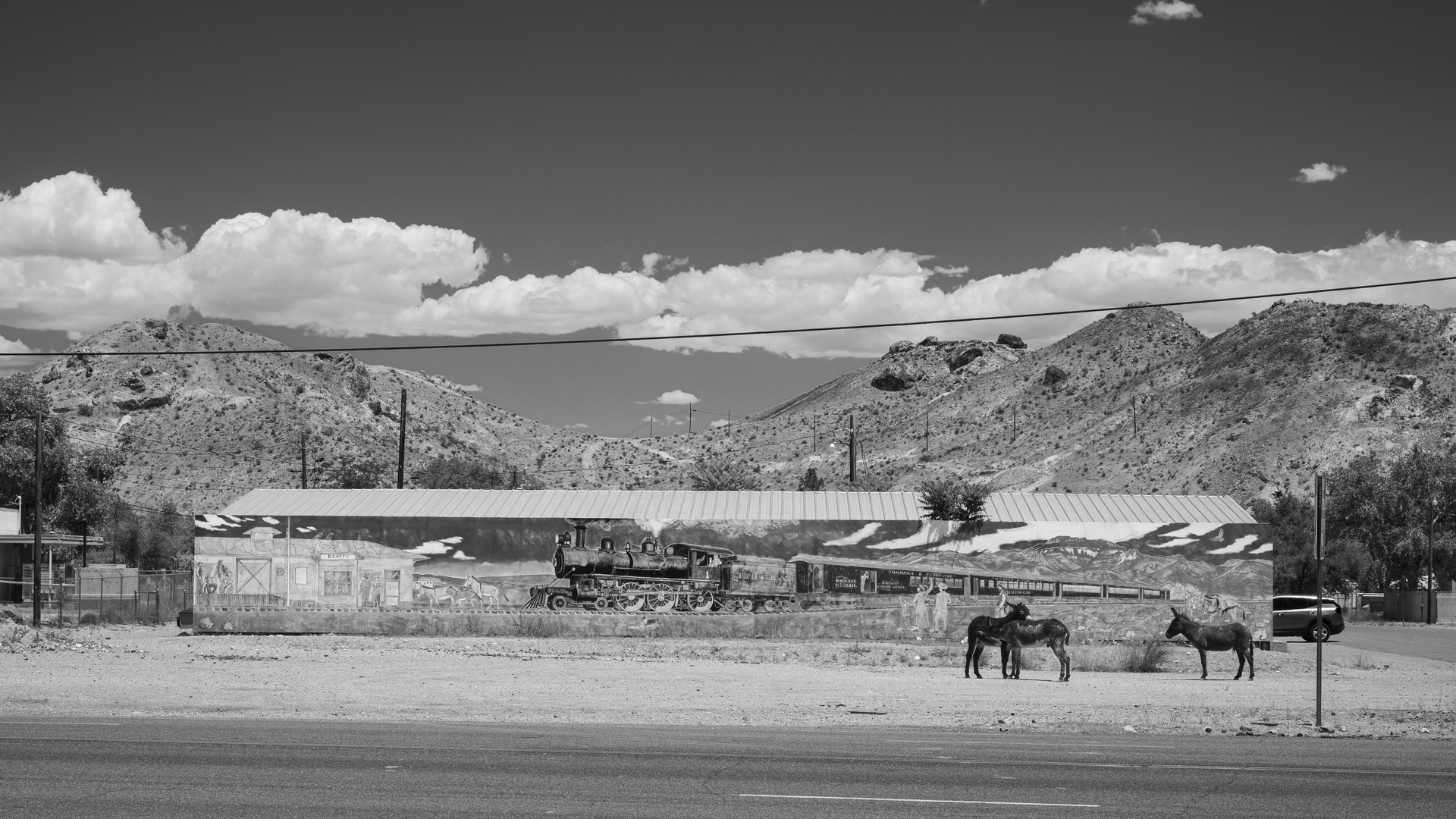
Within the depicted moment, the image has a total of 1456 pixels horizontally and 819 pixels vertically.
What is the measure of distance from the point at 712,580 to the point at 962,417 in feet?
341

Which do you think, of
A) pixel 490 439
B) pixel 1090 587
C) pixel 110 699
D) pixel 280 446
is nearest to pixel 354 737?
pixel 110 699

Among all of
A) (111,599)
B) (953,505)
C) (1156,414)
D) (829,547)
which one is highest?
(1156,414)

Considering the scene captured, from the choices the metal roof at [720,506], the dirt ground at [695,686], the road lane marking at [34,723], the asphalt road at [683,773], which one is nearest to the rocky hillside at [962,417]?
the metal roof at [720,506]

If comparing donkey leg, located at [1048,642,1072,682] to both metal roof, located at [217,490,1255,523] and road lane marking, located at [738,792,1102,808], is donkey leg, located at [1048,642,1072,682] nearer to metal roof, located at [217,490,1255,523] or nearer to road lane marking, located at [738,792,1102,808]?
metal roof, located at [217,490,1255,523]

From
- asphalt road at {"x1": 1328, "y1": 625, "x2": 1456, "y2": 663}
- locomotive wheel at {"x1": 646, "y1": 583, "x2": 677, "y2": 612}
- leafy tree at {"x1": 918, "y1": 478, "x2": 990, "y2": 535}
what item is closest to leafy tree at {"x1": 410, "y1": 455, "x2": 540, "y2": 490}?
locomotive wheel at {"x1": 646, "y1": 583, "x2": 677, "y2": 612}

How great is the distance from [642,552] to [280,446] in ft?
264

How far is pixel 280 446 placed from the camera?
110m

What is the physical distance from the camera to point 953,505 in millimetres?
37688

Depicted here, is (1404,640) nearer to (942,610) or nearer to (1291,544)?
(942,610)

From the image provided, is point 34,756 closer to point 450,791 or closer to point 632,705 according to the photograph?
point 450,791

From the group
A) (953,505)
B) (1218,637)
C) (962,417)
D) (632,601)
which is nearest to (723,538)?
(632,601)

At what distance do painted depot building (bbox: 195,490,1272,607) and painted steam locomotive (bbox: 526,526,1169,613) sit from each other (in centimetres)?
30

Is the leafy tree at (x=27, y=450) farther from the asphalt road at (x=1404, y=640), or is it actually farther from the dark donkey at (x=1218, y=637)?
the asphalt road at (x=1404, y=640)

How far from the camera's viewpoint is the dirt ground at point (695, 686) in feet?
62.0
